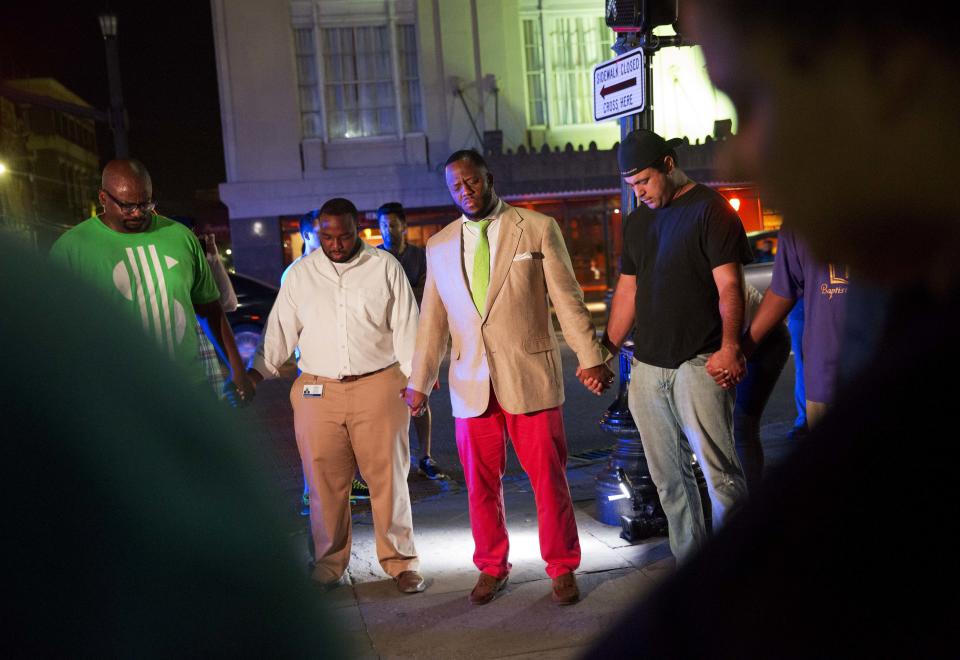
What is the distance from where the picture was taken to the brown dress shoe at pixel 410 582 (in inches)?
203

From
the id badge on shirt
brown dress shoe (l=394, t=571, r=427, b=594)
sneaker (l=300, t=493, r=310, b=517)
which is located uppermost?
the id badge on shirt

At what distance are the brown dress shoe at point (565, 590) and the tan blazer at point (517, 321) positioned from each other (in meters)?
A: 0.85

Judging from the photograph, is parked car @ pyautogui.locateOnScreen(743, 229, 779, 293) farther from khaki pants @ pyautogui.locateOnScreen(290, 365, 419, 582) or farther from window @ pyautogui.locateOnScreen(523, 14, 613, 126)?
window @ pyautogui.locateOnScreen(523, 14, 613, 126)

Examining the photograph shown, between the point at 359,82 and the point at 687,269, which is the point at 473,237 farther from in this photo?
the point at 359,82

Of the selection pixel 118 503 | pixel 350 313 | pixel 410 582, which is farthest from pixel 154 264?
pixel 118 503

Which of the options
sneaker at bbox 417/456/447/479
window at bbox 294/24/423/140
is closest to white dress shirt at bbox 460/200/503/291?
sneaker at bbox 417/456/447/479

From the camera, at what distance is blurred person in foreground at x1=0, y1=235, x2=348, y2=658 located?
919mm

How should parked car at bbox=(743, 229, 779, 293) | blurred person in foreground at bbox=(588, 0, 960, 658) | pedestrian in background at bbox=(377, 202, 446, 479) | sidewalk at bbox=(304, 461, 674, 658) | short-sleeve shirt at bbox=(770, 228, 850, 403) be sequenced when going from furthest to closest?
parked car at bbox=(743, 229, 779, 293) → pedestrian in background at bbox=(377, 202, 446, 479) → sidewalk at bbox=(304, 461, 674, 658) → short-sleeve shirt at bbox=(770, 228, 850, 403) → blurred person in foreground at bbox=(588, 0, 960, 658)

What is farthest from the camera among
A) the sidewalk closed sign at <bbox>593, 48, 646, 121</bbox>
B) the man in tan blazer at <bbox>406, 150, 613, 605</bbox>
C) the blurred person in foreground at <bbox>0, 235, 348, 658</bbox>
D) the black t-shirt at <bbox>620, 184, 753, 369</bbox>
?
the sidewalk closed sign at <bbox>593, 48, 646, 121</bbox>

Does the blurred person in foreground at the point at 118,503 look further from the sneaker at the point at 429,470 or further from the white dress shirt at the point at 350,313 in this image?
the sneaker at the point at 429,470

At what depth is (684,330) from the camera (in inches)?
183

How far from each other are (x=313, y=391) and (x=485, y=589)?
142cm

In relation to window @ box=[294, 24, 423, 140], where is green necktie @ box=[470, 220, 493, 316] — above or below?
below

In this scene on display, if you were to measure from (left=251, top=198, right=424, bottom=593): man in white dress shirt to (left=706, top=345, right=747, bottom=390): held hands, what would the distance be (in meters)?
1.69
